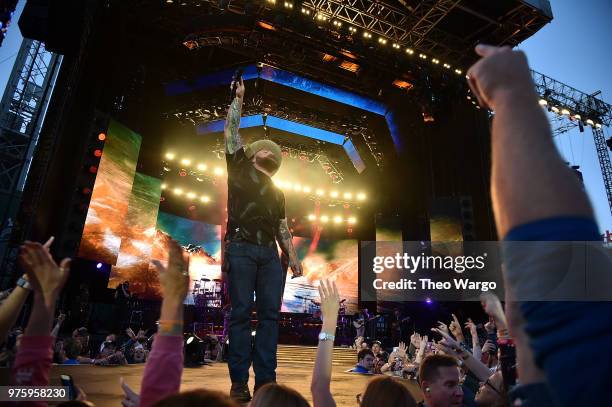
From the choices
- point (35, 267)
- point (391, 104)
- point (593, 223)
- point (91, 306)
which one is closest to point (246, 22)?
point (391, 104)

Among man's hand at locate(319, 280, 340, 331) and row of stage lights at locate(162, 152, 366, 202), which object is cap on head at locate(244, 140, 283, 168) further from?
row of stage lights at locate(162, 152, 366, 202)

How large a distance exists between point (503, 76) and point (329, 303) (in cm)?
152

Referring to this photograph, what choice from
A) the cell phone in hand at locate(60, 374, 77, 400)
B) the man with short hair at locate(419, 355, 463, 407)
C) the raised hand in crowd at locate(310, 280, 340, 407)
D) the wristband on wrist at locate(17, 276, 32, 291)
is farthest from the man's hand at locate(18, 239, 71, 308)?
the man with short hair at locate(419, 355, 463, 407)

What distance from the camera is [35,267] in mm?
1542

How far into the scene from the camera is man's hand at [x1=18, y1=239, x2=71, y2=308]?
4.95ft

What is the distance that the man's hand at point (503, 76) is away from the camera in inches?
30.1

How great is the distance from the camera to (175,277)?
4.85ft

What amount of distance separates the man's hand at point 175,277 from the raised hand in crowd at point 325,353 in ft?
2.50

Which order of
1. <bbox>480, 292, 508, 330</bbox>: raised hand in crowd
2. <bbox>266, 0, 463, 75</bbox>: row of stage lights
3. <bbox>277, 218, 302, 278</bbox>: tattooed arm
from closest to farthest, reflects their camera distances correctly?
<bbox>480, 292, 508, 330</bbox>: raised hand in crowd, <bbox>277, 218, 302, 278</bbox>: tattooed arm, <bbox>266, 0, 463, 75</bbox>: row of stage lights

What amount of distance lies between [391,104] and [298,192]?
737 cm

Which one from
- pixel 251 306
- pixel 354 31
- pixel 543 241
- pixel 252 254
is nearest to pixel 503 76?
pixel 543 241

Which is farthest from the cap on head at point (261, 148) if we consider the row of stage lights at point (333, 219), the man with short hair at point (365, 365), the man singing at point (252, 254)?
the row of stage lights at point (333, 219)

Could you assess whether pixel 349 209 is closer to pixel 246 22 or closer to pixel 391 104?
pixel 391 104

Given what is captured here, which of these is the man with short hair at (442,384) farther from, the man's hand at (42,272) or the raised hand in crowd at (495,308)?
the man's hand at (42,272)
